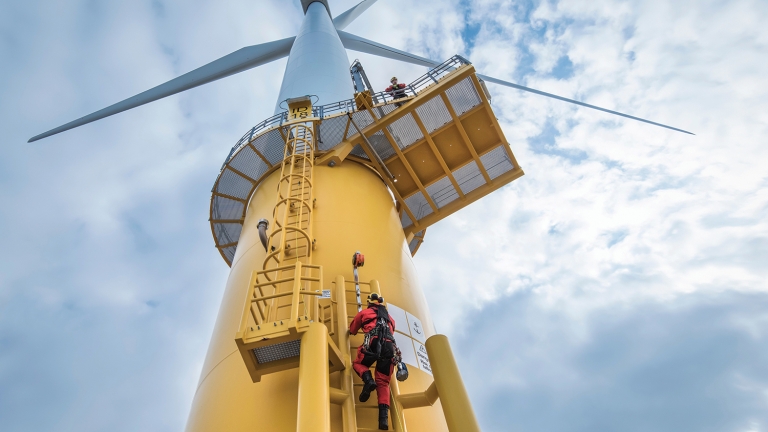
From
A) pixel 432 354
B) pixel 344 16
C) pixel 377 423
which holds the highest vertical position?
pixel 344 16

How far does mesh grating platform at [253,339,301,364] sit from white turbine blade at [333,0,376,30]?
3336 cm

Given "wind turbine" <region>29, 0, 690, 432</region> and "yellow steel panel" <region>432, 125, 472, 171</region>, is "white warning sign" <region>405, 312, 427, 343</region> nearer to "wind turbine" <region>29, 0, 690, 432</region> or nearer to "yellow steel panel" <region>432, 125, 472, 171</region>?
"wind turbine" <region>29, 0, 690, 432</region>

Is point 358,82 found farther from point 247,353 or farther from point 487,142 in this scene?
point 247,353

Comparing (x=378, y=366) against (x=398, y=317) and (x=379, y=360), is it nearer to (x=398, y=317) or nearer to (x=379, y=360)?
(x=379, y=360)

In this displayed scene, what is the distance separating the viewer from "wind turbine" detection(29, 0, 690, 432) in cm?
604

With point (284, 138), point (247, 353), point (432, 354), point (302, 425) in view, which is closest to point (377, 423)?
point (432, 354)

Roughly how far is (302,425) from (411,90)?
8.82m

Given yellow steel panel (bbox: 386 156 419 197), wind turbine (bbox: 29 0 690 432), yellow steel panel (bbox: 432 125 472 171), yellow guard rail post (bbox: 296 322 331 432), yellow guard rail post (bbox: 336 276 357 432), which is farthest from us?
yellow steel panel (bbox: 386 156 419 197)

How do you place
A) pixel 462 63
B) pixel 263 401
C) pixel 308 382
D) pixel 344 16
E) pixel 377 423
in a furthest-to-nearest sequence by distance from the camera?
1. pixel 344 16
2. pixel 462 63
3. pixel 263 401
4. pixel 377 423
5. pixel 308 382

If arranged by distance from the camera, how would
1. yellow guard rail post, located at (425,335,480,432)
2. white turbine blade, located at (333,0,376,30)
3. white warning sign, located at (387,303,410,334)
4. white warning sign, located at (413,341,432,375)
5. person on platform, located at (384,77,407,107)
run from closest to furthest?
yellow guard rail post, located at (425,335,480,432)
white warning sign, located at (413,341,432,375)
white warning sign, located at (387,303,410,334)
person on platform, located at (384,77,407,107)
white turbine blade, located at (333,0,376,30)

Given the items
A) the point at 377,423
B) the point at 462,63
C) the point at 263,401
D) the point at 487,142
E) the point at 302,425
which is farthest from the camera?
the point at 487,142

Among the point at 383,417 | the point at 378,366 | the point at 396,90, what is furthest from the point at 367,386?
the point at 396,90

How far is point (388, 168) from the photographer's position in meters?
12.8

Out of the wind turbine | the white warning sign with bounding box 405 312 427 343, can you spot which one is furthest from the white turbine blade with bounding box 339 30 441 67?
the white warning sign with bounding box 405 312 427 343
